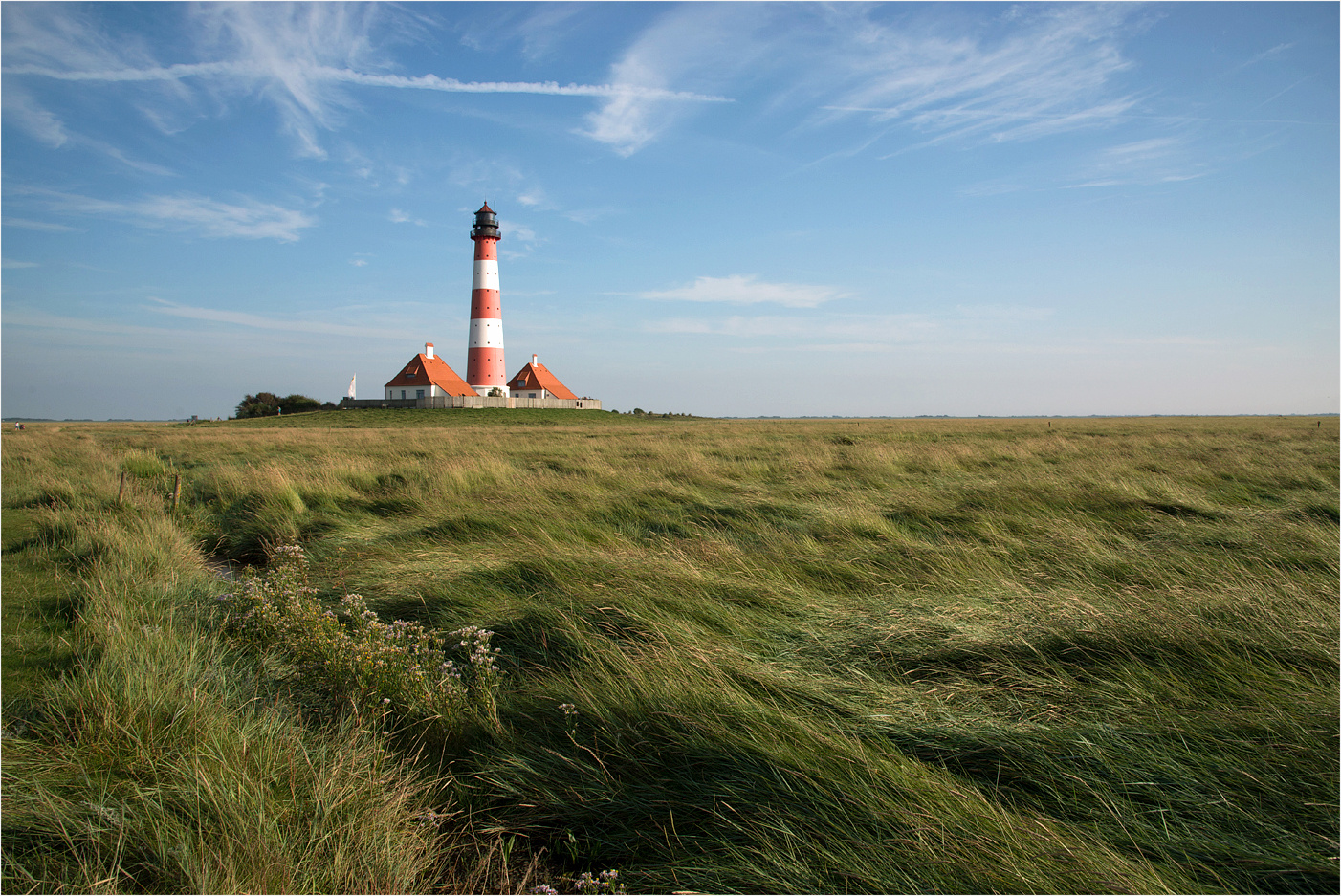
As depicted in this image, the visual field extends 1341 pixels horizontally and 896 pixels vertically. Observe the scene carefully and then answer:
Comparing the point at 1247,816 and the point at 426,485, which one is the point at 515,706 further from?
the point at 426,485

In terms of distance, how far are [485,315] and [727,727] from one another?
51753mm

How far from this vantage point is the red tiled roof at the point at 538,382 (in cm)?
6191

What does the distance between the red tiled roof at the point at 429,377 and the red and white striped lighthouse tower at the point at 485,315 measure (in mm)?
2080

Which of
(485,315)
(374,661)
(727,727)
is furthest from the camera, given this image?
(485,315)

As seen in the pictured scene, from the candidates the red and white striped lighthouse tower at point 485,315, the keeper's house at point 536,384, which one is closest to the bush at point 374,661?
the red and white striped lighthouse tower at point 485,315

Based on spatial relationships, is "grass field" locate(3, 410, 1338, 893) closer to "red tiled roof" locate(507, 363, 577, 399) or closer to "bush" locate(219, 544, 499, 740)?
"bush" locate(219, 544, 499, 740)

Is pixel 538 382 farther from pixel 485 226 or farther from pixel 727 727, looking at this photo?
pixel 727 727

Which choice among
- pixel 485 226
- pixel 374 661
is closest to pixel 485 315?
pixel 485 226

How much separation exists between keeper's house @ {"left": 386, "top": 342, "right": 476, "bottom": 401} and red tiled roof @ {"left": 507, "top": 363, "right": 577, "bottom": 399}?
6.00m

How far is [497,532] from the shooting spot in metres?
6.66

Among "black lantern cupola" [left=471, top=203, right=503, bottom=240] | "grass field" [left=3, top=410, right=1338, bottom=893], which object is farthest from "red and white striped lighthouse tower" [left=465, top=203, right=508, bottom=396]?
"grass field" [left=3, top=410, right=1338, bottom=893]

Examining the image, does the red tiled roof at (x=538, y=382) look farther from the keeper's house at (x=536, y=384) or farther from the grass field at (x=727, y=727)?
the grass field at (x=727, y=727)

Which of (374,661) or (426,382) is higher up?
(426,382)

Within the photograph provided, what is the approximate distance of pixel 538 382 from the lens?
6197 centimetres
